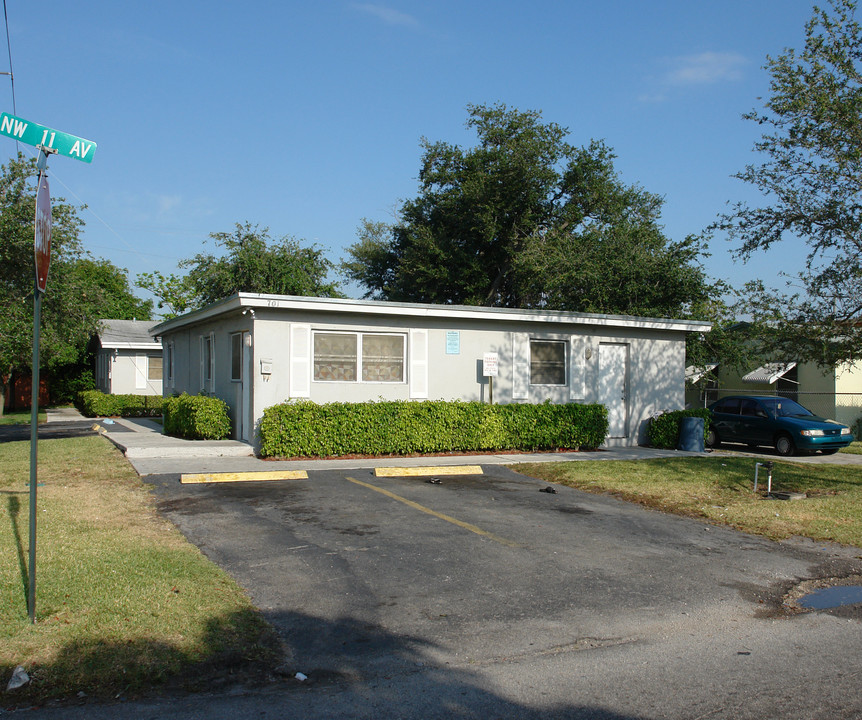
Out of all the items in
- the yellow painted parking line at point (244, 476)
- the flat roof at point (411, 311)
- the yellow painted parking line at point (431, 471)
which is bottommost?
the yellow painted parking line at point (431, 471)

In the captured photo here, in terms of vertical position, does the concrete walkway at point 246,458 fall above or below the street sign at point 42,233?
below

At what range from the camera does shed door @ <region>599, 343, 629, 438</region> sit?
1756cm

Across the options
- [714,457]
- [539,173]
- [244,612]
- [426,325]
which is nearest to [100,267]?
[539,173]

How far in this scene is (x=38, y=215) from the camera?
4.75 metres

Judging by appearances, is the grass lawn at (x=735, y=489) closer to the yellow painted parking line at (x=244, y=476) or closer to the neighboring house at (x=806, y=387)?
the yellow painted parking line at (x=244, y=476)

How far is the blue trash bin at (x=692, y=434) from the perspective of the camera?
17.0 metres

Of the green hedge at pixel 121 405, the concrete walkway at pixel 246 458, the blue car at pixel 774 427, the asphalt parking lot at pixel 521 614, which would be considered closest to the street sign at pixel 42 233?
the asphalt parking lot at pixel 521 614

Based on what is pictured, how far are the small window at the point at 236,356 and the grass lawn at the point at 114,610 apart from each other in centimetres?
692

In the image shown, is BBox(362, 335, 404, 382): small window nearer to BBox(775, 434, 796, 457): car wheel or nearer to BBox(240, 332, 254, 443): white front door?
BBox(240, 332, 254, 443): white front door

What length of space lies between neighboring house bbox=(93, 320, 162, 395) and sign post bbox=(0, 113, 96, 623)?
1071 inches

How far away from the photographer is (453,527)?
26.7 feet

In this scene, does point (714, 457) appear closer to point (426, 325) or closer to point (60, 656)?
point (426, 325)

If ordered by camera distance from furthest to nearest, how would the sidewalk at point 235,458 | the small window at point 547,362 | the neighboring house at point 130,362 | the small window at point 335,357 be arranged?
the neighboring house at point 130,362, the small window at point 547,362, the small window at point 335,357, the sidewalk at point 235,458

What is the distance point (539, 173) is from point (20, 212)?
69.6ft
